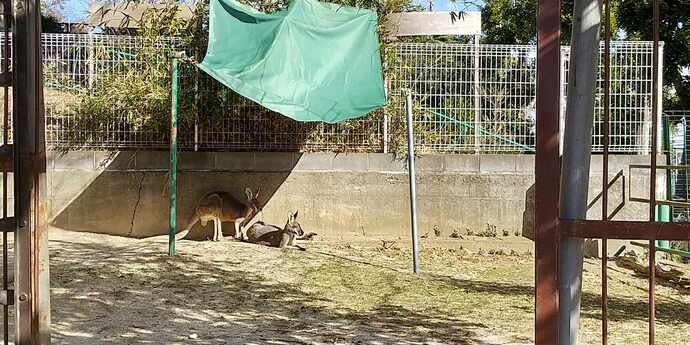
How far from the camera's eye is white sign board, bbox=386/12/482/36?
10.6 metres

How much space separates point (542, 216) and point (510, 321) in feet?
12.5

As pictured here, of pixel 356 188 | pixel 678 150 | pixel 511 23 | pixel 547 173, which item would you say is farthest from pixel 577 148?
pixel 511 23

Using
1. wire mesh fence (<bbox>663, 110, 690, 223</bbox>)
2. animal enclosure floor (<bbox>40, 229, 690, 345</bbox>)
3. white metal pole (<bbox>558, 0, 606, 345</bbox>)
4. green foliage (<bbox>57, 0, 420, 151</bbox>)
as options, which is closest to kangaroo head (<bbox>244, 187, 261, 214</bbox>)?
animal enclosure floor (<bbox>40, 229, 690, 345</bbox>)

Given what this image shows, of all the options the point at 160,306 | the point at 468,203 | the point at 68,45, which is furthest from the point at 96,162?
the point at 468,203

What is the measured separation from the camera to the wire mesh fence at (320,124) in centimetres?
991

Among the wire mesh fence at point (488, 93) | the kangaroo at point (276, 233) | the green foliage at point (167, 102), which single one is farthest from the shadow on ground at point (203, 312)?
the wire mesh fence at point (488, 93)

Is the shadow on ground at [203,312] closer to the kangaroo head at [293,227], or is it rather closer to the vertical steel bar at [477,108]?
the kangaroo head at [293,227]

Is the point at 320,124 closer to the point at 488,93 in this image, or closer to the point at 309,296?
the point at 488,93

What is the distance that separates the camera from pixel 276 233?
30.6ft

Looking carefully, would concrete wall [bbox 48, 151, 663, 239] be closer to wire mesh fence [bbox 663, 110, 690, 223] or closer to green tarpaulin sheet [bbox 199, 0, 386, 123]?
wire mesh fence [bbox 663, 110, 690, 223]

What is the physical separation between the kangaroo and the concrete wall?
0.58 metres

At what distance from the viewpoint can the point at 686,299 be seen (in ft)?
23.0

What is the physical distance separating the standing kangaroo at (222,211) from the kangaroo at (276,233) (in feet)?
0.69

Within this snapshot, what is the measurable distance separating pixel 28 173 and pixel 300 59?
225 inches
